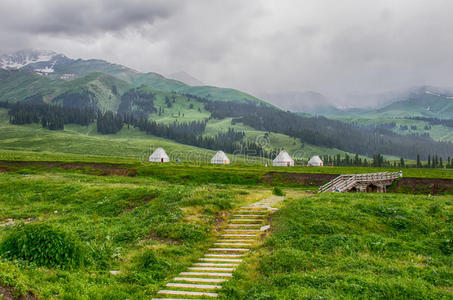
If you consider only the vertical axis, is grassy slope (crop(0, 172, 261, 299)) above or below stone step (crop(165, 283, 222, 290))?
above

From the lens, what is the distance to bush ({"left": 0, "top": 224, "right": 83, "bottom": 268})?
10.5 m

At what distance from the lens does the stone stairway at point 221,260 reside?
32.5 ft

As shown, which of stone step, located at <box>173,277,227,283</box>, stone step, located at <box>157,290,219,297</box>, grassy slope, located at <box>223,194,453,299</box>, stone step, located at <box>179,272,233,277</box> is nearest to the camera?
grassy slope, located at <box>223,194,453,299</box>

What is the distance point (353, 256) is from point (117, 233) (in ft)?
38.8

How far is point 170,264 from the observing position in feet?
39.4

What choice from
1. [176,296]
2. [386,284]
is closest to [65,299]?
[176,296]

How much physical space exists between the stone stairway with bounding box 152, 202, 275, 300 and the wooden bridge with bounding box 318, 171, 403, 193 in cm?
2147

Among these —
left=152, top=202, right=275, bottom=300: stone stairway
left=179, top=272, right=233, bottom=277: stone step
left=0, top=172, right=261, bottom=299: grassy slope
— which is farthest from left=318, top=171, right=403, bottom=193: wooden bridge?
left=179, top=272, right=233, bottom=277: stone step

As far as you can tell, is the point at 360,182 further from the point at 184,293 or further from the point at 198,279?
the point at 184,293

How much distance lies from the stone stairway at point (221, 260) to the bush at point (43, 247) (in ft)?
12.5

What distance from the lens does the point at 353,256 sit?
12.2m

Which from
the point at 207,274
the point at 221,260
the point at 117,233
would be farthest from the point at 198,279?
the point at 117,233

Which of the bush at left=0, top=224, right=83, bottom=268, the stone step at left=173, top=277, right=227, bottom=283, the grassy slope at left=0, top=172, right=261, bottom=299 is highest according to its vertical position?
the bush at left=0, top=224, right=83, bottom=268

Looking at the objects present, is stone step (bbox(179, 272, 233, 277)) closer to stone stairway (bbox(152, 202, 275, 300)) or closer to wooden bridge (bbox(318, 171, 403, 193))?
stone stairway (bbox(152, 202, 275, 300))
